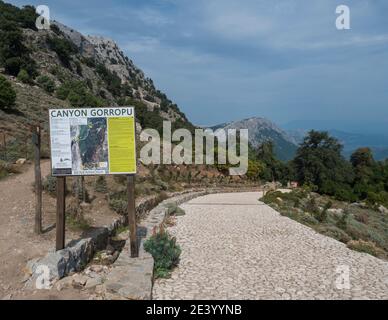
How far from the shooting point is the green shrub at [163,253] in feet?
25.3

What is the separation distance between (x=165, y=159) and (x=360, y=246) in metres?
19.5

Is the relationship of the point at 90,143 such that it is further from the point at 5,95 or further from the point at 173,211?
the point at 5,95

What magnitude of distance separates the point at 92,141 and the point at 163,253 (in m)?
2.69

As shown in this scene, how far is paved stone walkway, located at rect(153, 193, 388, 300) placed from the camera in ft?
22.0

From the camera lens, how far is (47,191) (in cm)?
1165

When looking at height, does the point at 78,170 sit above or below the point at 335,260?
above

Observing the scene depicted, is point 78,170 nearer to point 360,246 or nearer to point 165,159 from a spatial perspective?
point 360,246

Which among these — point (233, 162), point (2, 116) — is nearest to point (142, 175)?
point (2, 116)

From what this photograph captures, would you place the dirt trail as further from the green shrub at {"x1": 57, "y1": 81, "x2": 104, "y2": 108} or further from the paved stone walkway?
the green shrub at {"x1": 57, "y1": 81, "x2": 104, "y2": 108}

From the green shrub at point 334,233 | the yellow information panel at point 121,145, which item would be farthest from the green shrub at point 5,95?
the green shrub at point 334,233

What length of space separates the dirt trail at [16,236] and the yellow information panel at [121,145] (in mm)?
2381

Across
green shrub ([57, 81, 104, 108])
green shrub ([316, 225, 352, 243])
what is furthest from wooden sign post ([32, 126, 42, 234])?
green shrub ([57, 81, 104, 108])

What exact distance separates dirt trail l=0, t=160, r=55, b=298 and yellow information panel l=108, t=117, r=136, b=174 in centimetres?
238

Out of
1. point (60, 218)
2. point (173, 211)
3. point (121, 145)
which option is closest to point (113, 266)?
point (60, 218)
